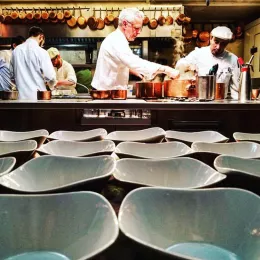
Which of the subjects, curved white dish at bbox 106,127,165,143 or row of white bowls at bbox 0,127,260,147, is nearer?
row of white bowls at bbox 0,127,260,147

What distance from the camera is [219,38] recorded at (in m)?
4.34

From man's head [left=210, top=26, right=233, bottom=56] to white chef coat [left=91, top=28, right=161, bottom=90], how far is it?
3.74ft

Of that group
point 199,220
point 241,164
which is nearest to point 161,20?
point 241,164

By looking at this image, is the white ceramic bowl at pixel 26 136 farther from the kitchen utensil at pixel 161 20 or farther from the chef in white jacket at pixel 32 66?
the kitchen utensil at pixel 161 20

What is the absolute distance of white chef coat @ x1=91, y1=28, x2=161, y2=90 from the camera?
3.49 metres

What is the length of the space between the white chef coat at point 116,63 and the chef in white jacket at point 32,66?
0.74 meters

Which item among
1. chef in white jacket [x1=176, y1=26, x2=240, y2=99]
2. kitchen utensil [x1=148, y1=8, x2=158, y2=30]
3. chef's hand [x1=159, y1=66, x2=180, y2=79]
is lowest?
chef's hand [x1=159, y1=66, x2=180, y2=79]

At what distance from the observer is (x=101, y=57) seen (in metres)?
3.76

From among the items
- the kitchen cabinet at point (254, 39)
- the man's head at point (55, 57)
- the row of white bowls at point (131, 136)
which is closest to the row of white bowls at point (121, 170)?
the row of white bowls at point (131, 136)

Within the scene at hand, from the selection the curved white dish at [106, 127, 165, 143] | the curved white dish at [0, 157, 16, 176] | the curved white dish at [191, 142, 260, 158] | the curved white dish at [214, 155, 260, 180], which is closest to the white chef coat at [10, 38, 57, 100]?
the curved white dish at [106, 127, 165, 143]

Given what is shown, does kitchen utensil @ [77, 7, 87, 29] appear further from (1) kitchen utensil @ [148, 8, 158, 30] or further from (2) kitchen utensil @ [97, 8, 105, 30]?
(1) kitchen utensil @ [148, 8, 158, 30]

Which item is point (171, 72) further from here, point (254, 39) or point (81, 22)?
point (254, 39)

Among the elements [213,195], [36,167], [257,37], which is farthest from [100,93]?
[257,37]

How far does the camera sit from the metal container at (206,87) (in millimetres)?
2976
